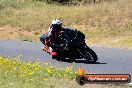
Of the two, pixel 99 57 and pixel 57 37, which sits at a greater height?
pixel 57 37

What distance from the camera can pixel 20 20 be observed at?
30.3 m

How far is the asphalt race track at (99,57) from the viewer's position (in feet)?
41.7

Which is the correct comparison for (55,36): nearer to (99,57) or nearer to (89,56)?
(89,56)

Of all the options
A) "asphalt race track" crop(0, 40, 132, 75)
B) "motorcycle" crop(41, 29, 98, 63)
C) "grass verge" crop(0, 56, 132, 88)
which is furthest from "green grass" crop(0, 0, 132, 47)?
"grass verge" crop(0, 56, 132, 88)

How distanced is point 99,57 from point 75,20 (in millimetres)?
13736

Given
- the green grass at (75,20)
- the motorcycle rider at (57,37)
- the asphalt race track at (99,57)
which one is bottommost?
the green grass at (75,20)

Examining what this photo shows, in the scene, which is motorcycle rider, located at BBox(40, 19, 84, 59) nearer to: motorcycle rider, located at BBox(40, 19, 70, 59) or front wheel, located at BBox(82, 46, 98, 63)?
motorcycle rider, located at BBox(40, 19, 70, 59)

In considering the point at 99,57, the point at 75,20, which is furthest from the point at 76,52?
the point at 75,20

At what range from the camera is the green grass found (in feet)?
82.8

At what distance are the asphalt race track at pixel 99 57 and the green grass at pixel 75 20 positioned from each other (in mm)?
5331

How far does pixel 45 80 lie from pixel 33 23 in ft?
64.1

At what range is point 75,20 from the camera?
28.9 meters

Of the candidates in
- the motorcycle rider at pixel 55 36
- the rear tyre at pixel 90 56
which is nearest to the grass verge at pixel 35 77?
the rear tyre at pixel 90 56

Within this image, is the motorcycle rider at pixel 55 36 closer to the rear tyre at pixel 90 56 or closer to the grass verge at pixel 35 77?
the rear tyre at pixel 90 56
